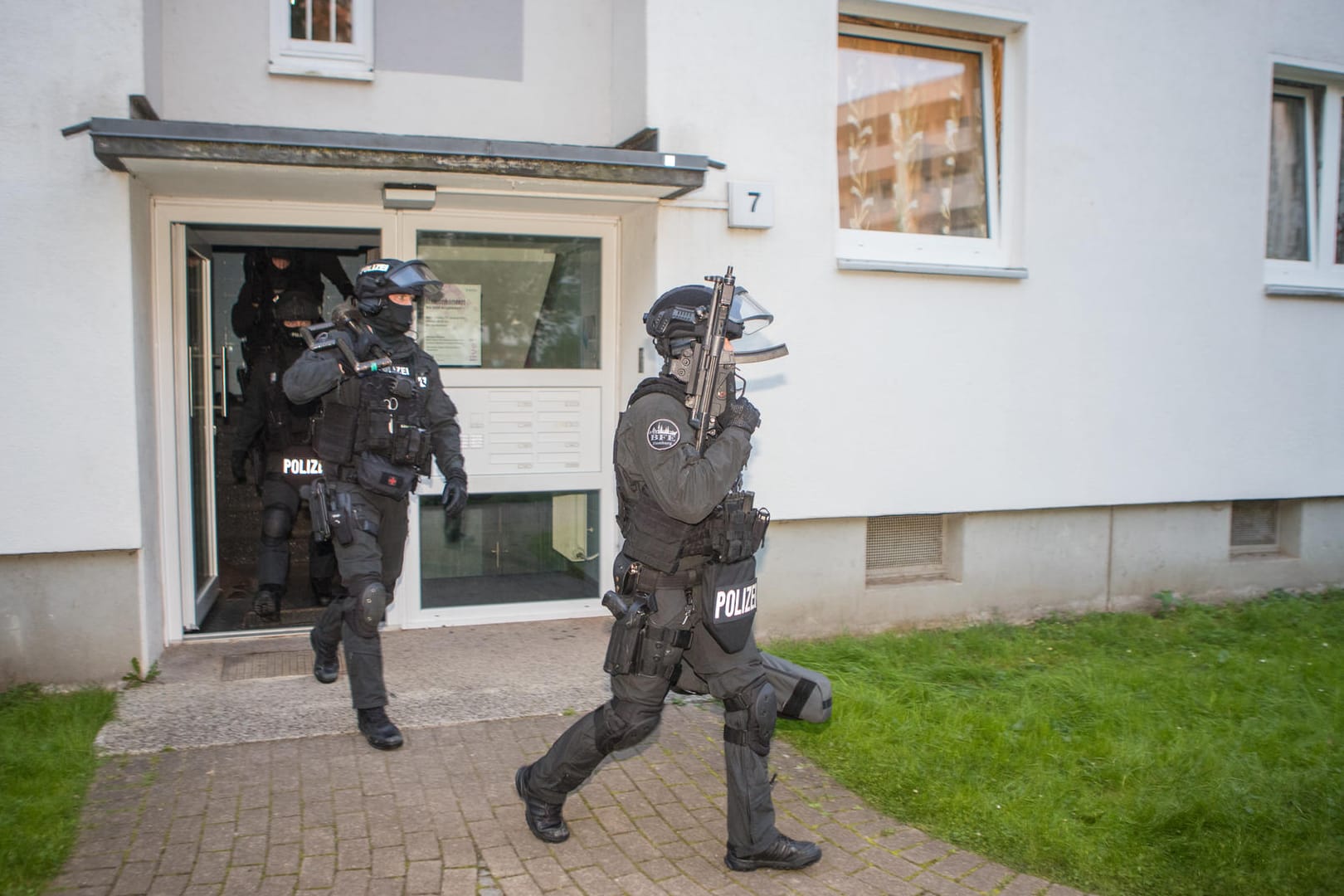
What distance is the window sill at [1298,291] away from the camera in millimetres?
7609

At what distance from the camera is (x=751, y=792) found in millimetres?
3664

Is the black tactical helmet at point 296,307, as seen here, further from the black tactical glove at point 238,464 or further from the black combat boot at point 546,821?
the black combat boot at point 546,821

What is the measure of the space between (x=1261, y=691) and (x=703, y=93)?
15.2ft

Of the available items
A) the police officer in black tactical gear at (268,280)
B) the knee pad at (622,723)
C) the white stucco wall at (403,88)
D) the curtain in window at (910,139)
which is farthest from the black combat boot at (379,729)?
the curtain in window at (910,139)

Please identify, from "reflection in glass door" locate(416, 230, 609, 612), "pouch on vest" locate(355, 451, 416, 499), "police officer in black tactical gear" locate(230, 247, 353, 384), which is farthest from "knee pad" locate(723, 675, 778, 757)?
"police officer in black tactical gear" locate(230, 247, 353, 384)

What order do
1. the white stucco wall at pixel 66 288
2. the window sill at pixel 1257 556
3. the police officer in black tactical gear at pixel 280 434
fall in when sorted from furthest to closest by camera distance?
1. the window sill at pixel 1257 556
2. the police officer in black tactical gear at pixel 280 434
3. the white stucco wall at pixel 66 288

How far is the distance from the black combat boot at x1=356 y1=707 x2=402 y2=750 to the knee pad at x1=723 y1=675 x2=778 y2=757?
5.78 ft

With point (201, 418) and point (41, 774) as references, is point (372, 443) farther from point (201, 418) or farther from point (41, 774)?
point (201, 418)

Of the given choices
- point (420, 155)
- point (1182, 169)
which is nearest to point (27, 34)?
point (420, 155)

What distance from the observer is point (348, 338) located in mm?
4828

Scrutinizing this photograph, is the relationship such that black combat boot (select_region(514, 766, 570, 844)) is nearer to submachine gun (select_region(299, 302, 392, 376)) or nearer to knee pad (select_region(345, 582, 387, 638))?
knee pad (select_region(345, 582, 387, 638))

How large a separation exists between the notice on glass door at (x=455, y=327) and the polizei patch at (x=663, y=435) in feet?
11.0

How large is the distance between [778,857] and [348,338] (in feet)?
9.63

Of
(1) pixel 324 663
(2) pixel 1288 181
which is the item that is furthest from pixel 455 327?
(2) pixel 1288 181
